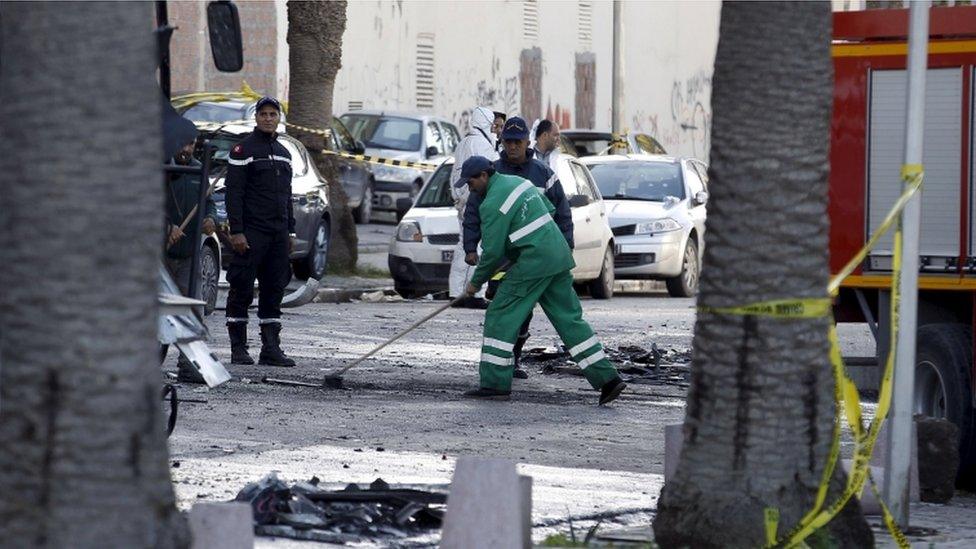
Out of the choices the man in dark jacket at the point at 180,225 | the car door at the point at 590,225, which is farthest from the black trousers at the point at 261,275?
the car door at the point at 590,225

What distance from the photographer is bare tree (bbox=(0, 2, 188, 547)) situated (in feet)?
17.3

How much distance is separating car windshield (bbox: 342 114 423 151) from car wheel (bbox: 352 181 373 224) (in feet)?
2.25

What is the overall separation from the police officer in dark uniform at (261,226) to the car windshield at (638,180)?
9.96 metres

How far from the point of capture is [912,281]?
823 cm

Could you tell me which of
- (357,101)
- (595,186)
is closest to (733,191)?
(595,186)

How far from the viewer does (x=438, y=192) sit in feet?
72.8

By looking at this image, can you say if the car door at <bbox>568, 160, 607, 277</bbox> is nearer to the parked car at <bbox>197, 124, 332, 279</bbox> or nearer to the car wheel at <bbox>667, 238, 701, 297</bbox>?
the car wheel at <bbox>667, 238, 701, 297</bbox>

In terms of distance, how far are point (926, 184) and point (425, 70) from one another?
30.2 m

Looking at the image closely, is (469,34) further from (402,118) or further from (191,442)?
(191,442)

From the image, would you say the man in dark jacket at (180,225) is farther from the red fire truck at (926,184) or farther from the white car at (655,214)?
the white car at (655,214)

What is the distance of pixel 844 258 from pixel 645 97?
37.4 m

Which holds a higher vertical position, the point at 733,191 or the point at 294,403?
the point at 733,191

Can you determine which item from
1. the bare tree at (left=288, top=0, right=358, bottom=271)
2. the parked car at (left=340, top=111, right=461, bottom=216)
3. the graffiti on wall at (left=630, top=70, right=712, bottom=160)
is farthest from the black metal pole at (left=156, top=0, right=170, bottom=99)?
the graffiti on wall at (left=630, top=70, right=712, bottom=160)

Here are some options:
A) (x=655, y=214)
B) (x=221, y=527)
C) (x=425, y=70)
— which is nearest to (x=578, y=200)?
(x=655, y=214)
